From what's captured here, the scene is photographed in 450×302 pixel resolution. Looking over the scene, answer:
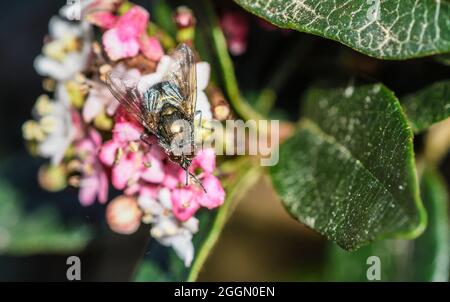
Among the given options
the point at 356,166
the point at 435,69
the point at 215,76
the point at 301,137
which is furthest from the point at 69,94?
the point at 435,69

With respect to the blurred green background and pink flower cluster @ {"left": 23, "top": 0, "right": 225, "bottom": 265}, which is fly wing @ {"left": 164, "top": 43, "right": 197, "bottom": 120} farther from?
the blurred green background

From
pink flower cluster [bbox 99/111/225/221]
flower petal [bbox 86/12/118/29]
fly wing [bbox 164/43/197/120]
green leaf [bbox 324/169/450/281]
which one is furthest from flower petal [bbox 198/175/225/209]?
green leaf [bbox 324/169/450/281]

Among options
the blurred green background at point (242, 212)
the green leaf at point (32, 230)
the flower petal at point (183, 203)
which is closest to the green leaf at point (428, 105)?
the blurred green background at point (242, 212)

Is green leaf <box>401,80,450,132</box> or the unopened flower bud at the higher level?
green leaf <box>401,80,450,132</box>

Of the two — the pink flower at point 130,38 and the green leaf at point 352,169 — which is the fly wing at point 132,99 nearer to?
the pink flower at point 130,38

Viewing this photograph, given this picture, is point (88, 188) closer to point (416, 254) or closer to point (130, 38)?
point (130, 38)
